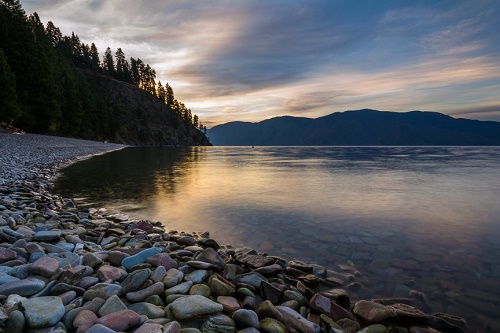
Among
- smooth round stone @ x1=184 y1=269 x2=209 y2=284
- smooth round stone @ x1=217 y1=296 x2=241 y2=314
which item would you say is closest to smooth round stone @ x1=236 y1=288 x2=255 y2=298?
smooth round stone @ x1=217 y1=296 x2=241 y2=314

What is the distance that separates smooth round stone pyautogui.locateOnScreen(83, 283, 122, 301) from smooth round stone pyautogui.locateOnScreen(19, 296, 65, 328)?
1.21ft

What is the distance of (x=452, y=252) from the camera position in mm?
7156

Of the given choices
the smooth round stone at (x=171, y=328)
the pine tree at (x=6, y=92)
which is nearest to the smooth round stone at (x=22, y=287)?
the smooth round stone at (x=171, y=328)

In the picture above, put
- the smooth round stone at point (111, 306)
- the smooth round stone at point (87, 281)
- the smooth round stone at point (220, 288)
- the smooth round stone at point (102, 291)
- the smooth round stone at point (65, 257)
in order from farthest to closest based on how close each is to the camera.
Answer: the smooth round stone at point (65, 257)
the smooth round stone at point (220, 288)
the smooth round stone at point (87, 281)
the smooth round stone at point (102, 291)
the smooth round stone at point (111, 306)

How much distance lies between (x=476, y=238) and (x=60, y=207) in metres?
13.8

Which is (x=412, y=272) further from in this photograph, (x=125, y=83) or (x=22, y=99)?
(x=125, y=83)

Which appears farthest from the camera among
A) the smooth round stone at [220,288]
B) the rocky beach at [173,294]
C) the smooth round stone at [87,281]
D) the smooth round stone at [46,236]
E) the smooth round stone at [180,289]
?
the smooth round stone at [46,236]

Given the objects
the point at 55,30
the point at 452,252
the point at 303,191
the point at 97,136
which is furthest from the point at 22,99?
the point at 55,30

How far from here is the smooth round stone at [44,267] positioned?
14.1 feet

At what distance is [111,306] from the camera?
3.64 metres

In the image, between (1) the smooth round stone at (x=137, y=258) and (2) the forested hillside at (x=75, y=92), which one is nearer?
(1) the smooth round stone at (x=137, y=258)

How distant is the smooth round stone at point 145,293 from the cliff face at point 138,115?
121320 mm

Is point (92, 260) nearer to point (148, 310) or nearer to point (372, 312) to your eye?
point (148, 310)

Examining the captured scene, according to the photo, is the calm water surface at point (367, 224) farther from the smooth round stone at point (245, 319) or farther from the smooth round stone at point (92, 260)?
the smooth round stone at point (92, 260)
